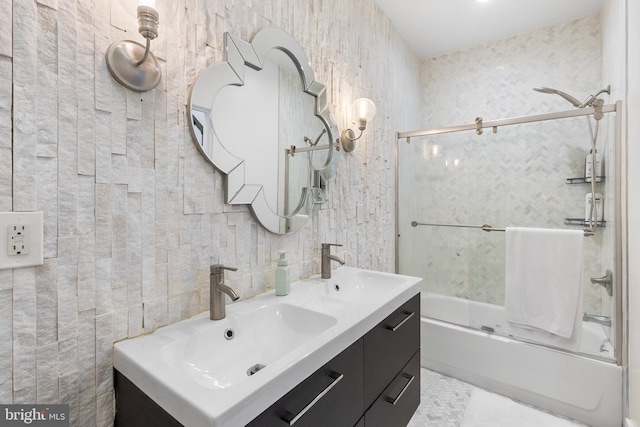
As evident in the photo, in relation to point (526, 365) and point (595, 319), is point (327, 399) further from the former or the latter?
point (595, 319)

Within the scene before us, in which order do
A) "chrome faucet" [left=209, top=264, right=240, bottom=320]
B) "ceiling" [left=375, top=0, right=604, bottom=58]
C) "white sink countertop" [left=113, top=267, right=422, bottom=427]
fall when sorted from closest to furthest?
1. "white sink countertop" [left=113, top=267, right=422, bottom=427]
2. "chrome faucet" [left=209, top=264, right=240, bottom=320]
3. "ceiling" [left=375, top=0, right=604, bottom=58]

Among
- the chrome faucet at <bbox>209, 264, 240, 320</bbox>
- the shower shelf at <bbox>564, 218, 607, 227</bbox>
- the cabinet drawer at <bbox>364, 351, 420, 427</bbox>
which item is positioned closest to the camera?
the chrome faucet at <bbox>209, 264, 240, 320</bbox>

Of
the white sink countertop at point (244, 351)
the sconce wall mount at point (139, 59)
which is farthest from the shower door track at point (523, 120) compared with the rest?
the sconce wall mount at point (139, 59)

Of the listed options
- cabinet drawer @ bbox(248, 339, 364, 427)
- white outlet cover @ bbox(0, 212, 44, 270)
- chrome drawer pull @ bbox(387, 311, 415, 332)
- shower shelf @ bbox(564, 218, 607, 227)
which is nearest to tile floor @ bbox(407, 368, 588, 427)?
chrome drawer pull @ bbox(387, 311, 415, 332)

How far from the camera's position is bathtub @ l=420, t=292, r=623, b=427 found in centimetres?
176

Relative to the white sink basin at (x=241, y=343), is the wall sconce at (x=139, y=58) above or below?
above

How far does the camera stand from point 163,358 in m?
0.83

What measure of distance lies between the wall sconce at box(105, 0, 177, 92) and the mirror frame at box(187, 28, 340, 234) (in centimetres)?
15

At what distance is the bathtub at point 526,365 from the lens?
69.4 inches

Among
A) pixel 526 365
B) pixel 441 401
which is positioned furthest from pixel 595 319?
pixel 441 401

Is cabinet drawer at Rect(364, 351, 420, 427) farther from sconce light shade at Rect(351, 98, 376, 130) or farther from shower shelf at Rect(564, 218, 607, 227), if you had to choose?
shower shelf at Rect(564, 218, 607, 227)

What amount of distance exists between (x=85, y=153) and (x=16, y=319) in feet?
1.39

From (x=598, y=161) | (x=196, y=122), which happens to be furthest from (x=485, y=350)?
(x=196, y=122)

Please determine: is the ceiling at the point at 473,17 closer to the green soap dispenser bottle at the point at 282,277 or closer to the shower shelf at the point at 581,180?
the shower shelf at the point at 581,180
